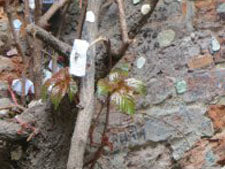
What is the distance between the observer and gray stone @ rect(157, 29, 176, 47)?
210 cm

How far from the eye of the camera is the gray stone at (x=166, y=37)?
2098 millimetres

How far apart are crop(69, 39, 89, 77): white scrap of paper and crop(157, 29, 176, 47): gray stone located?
54 cm

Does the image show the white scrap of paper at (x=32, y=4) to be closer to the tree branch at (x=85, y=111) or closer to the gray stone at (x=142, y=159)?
the tree branch at (x=85, y=111)

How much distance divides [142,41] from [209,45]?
31 cm

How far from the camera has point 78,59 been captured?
1659 millimetres

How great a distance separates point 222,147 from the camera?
1934 mm

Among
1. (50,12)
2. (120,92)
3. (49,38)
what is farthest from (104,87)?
(50,12)

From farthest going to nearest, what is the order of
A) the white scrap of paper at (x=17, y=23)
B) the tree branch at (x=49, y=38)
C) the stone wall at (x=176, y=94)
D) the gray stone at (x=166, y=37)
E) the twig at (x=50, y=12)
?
the white scrap of paper at (x=17, y=23), the twig at (x=50, y=12), the gray stone at (x=166, y=37), the stone wall at (x=176, y=94), the tree branch at (x=49, y=38)

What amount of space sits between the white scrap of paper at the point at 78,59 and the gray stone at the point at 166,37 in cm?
54

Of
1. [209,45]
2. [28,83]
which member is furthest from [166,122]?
[28,83]

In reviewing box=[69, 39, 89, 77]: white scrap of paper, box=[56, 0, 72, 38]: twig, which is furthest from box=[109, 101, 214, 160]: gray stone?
box=[56, 0, 72, 38]: twig

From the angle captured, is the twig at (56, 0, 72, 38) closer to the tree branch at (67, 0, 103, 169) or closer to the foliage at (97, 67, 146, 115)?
the tree branch at (67, 0, 103, 169)

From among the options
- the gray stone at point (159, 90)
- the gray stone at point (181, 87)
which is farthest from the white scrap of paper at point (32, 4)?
the gray stone at point (181, 87)

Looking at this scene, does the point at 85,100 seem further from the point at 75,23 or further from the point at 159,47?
the point at 75,23
